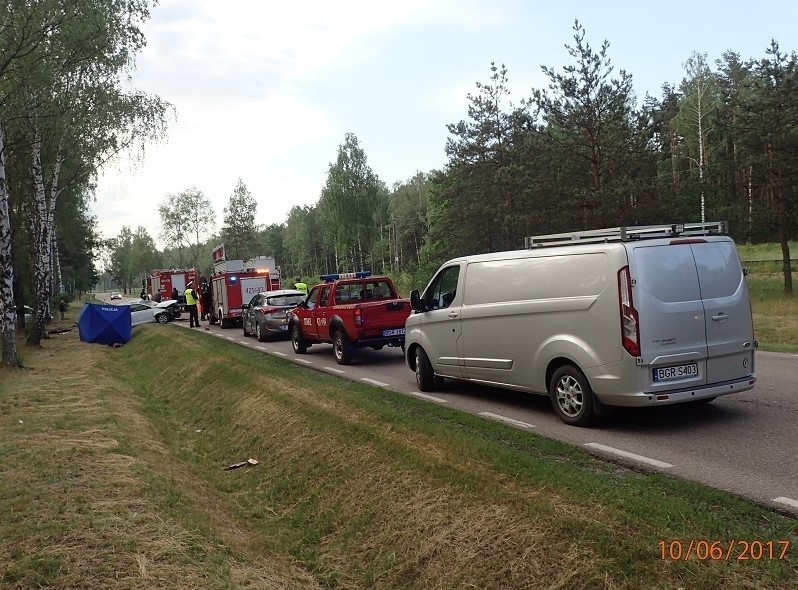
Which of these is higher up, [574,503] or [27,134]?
[27,134]

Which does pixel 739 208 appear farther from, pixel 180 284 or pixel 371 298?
pixel 180 284

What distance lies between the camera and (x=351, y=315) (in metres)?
13.2

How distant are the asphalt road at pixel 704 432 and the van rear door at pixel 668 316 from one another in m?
0.60

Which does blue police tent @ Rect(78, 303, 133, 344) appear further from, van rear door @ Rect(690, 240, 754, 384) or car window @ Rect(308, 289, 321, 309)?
van rear door @ Rect(690, 240, 754, 384)

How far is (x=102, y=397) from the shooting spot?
10.7 m

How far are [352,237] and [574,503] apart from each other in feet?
230

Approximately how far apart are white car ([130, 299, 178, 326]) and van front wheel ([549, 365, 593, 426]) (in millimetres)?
22687

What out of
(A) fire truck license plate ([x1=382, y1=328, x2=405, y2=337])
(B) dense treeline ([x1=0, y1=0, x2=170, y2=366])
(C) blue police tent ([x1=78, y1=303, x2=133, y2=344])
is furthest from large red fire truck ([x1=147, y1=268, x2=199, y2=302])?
(A) fire truck license plate ([x1=382, y1=328, x2=405, y2=337])

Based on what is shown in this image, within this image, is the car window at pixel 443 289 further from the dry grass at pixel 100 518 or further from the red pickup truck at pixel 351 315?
the dry grass at pixel 100 518

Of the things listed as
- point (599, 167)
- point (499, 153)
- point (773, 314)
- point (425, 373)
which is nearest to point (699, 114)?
point (499, 153)

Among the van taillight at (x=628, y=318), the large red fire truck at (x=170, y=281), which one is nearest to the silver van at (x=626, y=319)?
the van taillight at (x=628, y=318)

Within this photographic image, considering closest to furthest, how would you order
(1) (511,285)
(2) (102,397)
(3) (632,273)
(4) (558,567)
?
(4) (558,567)
(3) (632,273)
(1) (511,285)
(2) (102,397)

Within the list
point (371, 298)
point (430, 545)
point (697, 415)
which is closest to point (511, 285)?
point (697, 415)

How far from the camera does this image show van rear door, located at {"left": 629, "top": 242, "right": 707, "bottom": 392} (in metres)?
6.39
